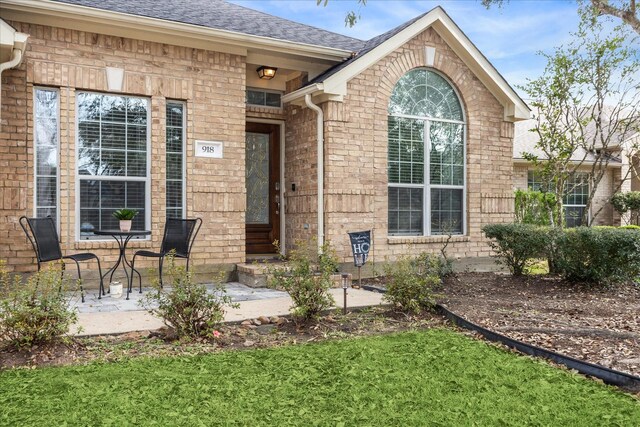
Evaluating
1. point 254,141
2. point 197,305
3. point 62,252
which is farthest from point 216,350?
point 254,141

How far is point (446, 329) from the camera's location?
557 centimetres

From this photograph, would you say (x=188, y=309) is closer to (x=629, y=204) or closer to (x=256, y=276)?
(x=256, y=276)

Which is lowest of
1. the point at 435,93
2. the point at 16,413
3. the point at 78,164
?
the point at 16,413

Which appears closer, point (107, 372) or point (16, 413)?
point (16, 413)

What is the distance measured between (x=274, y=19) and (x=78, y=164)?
218 inches

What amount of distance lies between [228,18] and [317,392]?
764 centimetres

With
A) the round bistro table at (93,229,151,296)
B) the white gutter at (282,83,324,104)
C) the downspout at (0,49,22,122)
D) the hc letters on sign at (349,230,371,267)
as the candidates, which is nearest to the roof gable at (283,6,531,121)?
the white gutter at (282,83,324,104)

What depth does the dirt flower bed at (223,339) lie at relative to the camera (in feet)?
14.4

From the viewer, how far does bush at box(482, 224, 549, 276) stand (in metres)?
8.56

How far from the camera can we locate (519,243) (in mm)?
8750

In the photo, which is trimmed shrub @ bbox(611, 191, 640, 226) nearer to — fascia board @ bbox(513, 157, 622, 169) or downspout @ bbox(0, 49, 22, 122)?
fascia board @ bbox(513, 157, 622, 169)

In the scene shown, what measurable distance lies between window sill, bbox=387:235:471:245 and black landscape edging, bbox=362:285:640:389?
3.58 metres

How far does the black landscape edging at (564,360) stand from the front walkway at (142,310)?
5.03ft

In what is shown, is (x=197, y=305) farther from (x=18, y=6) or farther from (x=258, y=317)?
(x=18, y=6)
